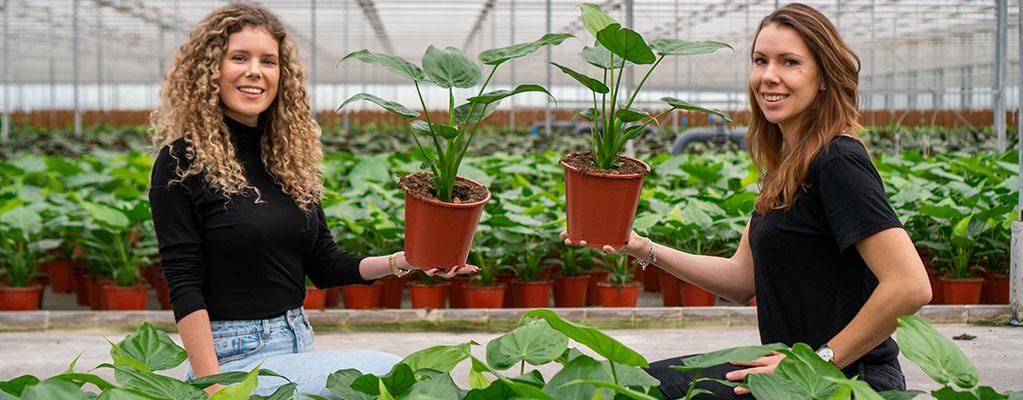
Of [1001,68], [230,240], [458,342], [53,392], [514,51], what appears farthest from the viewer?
[1001,68]

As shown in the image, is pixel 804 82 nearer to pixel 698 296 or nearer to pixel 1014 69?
pixel 698 296

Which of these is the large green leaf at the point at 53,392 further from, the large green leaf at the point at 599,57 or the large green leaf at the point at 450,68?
the large green leaf at the point at 599,57

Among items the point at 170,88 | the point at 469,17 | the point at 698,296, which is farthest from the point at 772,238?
the point at 469,17

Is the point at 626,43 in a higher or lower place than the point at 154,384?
higher

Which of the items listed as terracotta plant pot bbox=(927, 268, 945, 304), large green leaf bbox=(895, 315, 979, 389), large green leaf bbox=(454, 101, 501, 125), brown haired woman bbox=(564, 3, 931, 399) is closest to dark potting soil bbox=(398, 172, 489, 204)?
large green leaf bbox=(454, 101, 501, 125)

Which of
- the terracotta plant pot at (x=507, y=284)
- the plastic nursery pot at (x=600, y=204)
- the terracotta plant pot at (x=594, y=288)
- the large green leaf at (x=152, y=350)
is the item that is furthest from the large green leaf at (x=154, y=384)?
the terracotta plant pot at (x=594, y=288)

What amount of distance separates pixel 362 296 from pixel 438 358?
352cm

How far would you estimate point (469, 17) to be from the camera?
2061cm

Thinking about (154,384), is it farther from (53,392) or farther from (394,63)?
(394,63)

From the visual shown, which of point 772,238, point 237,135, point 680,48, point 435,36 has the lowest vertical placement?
point 772,238

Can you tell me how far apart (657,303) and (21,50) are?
32.4 metres

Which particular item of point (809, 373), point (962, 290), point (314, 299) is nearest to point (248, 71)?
point (809, 373)

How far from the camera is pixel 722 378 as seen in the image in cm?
185

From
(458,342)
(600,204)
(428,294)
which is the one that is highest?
(600,204)
